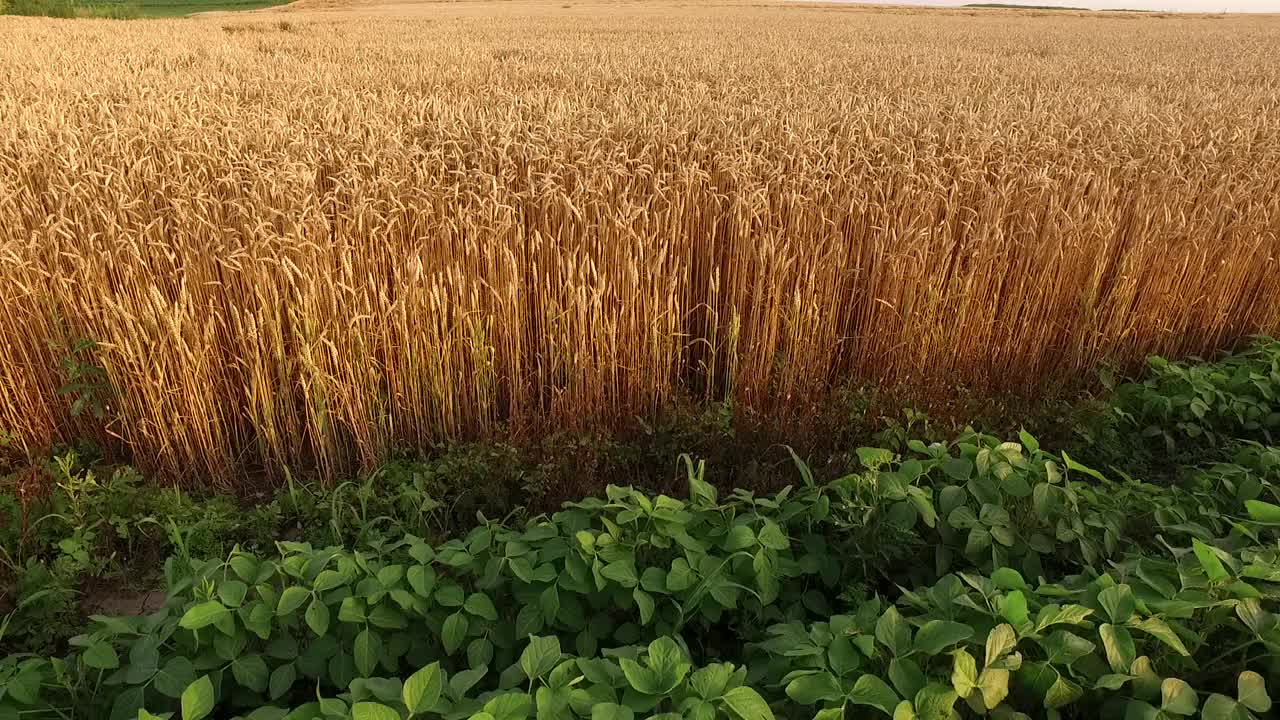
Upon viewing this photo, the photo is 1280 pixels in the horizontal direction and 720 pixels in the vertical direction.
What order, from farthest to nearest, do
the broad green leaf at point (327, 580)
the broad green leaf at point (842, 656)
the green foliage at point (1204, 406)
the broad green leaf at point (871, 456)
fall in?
the green foliage at point (1204, 406) < the broad green leaf at point (871, 456) < the broad green leaf at point (327, 580) < the broad green leaf at point (842, 656)

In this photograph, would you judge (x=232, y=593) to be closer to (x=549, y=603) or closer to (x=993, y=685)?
(x=549, y=603)

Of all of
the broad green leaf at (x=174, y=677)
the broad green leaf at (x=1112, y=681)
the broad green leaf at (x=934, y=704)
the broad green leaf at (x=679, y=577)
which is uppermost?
the broad green leaf at (x=1112, y=681)

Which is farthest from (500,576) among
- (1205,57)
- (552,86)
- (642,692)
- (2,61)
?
(1205,57)

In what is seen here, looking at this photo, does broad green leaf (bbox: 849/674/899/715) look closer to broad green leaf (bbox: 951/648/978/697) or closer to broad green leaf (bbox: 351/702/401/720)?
broad green leaf (bbox: 951/648/978/697)

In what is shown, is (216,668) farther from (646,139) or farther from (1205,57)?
(1205,57)

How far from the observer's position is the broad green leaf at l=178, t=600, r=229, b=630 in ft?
5.16

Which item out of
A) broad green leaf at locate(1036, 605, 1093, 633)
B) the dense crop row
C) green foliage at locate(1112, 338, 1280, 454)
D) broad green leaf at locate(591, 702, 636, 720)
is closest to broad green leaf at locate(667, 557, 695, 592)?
the dense crop row

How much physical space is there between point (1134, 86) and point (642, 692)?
1026 centimetres

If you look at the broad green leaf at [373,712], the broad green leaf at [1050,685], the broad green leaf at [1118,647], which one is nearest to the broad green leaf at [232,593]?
the broad green leaf at [373,712]

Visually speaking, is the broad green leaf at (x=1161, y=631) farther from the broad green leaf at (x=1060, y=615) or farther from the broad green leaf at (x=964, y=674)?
the broad green leaf at (x=964, y=674)

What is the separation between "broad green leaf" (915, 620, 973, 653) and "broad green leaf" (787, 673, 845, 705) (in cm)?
18

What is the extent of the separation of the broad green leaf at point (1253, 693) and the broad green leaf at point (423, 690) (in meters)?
1.35

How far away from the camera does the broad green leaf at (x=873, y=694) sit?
1342 millimetres

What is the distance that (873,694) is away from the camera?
4.46 feet
